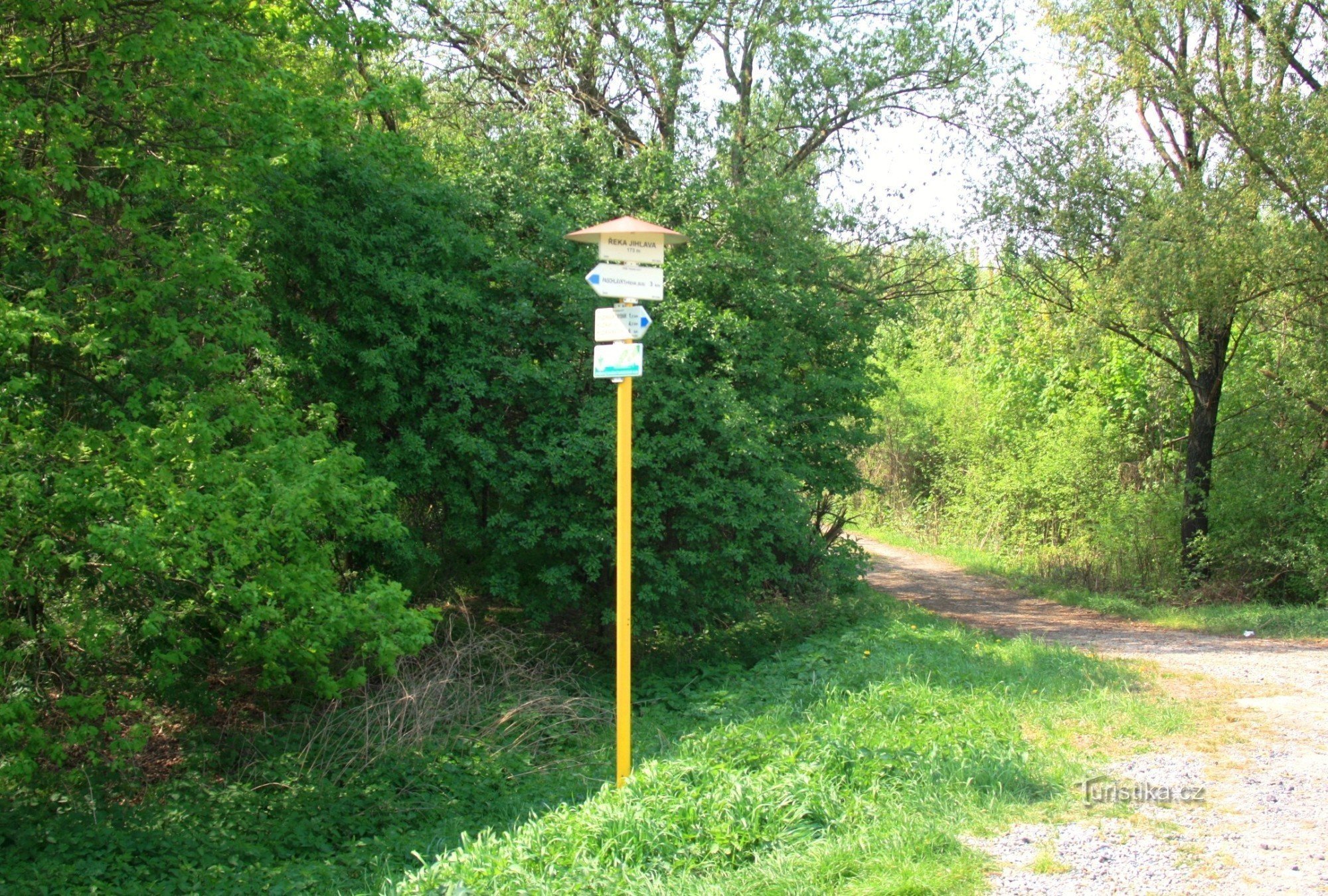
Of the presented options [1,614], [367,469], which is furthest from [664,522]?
[1,614]

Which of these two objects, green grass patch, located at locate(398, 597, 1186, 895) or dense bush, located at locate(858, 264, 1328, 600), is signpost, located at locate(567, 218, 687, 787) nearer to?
green grass patch, located at locate(398, 597, 1186, 895)

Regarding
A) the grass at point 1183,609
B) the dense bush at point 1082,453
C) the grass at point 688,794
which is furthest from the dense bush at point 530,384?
the grass at point 1183,609

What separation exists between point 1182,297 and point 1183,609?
443 centimetres

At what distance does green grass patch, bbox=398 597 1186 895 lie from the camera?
476 centimetres

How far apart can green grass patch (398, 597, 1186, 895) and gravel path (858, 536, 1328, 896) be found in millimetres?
278

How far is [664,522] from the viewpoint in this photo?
10938 mm

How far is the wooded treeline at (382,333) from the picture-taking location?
700cm

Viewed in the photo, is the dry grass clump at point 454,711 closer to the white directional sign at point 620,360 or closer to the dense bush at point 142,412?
the dense bush at point 142,412

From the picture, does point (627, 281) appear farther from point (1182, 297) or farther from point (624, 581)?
point (1182, 297)

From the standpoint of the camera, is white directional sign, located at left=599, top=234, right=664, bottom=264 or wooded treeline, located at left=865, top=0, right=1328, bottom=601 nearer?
white directional sign, located at left=599, top=234, right=664, bottom=264

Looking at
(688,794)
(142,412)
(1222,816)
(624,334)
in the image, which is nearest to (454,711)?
(142,412)

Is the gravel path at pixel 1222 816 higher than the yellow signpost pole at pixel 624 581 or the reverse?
the reverse

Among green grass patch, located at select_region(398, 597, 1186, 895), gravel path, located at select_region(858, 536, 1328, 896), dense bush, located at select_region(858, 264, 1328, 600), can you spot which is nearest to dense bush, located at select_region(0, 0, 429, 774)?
green grass patch, located at select_region(398, 597, 1186, 895)

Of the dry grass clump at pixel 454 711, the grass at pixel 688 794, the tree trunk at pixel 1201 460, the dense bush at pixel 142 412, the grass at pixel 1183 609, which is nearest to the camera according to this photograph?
the grass at pixel 688 794
